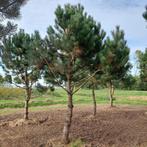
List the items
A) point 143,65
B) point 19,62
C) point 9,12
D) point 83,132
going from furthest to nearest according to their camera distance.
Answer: point 143,65 → point 19,62 → point 83,132 → point 9,12

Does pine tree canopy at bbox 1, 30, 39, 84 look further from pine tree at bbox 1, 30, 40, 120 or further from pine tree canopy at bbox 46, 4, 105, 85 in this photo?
pine tree canopy at bbox 46, 4, 105, 85

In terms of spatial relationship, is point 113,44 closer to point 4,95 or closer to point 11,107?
point 11,107

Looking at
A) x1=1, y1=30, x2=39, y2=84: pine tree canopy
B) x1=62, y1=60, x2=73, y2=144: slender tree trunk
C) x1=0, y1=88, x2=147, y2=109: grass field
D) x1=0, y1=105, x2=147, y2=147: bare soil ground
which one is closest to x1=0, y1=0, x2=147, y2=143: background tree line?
x1=62, y1=60, x2=73, y2=144: slender tree trunk

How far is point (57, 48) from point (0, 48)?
2435 millimetres

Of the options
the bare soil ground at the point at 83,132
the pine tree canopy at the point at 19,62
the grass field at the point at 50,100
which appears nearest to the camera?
the bare soil ground at the point at 83,132

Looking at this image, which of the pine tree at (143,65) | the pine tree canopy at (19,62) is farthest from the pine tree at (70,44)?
the pine tree at (143,65)

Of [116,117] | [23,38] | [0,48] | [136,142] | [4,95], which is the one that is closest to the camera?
[0,48]

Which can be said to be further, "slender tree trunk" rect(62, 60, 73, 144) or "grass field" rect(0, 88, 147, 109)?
"grass field" rect(0, 88, 147, 109)

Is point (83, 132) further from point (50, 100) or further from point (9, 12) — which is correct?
point (50, 100)

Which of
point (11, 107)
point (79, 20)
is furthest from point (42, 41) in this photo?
point (11, 107)

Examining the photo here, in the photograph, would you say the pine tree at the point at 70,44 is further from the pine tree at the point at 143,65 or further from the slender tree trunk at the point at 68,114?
the pine tree at the point at 143,65

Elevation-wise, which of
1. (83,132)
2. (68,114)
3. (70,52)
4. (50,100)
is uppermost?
(70,52)

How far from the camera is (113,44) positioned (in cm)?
1742

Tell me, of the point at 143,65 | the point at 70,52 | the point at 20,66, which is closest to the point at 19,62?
the point at 20,66
